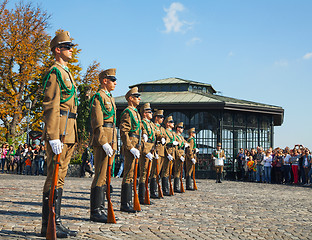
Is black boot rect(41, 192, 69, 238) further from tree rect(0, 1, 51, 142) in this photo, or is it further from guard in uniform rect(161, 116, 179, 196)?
tree rect(0, 1, 51, 142)

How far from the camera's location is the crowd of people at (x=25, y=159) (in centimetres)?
2542

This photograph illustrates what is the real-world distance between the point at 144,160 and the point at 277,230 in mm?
3665

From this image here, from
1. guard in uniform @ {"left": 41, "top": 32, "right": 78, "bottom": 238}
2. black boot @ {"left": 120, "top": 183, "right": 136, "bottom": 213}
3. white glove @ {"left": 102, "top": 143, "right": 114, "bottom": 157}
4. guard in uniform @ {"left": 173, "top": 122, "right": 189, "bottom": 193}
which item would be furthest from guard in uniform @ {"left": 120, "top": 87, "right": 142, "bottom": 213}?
guard in uniform @ {"left": 173, "top": 122, "right": 189, "bottom": 193}

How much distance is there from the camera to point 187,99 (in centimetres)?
2678

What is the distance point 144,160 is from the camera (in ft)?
31.8

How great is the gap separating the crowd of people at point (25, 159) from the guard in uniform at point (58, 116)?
65.6ft

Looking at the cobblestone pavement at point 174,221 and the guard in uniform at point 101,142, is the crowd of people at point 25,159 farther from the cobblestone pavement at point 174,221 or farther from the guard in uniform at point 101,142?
the guard in uniform at point 101,142

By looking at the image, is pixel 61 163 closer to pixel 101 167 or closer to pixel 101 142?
pixel 101 142

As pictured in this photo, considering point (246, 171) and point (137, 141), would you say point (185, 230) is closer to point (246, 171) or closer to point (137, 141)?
point (137, 141)

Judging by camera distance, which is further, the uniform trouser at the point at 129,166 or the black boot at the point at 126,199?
the uniform trouser at the point at 129,166

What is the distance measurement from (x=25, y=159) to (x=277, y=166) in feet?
48.2

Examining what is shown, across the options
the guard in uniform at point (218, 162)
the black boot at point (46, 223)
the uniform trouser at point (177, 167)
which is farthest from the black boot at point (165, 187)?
the guard in uniform at point (218, 162)

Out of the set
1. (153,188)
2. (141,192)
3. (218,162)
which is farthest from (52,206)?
(218,162)

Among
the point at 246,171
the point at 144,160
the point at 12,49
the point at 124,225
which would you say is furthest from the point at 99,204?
the point at 12,49
